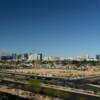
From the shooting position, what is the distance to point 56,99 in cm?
3500

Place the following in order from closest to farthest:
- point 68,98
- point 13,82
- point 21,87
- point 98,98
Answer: point 98,98, point 68,98, point 21,87, point 13,82

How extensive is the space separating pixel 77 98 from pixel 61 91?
12.4ft

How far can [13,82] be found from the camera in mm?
48281

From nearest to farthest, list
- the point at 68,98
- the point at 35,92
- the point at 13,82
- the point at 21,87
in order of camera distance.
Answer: the point at 68,98
the point at 35,92
the point at 21,87
the point at 13,82

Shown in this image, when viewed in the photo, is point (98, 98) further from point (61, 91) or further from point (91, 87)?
point (91, 87)

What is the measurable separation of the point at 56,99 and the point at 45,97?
1.91 meters

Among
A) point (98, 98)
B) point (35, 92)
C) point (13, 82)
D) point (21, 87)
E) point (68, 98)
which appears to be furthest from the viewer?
point (13, 82)

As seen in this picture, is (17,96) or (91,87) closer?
(17,96)

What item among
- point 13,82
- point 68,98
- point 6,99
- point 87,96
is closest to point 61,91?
point 68,98

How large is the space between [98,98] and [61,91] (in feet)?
21.6

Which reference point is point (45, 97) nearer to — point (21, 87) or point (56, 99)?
point (56, 99)

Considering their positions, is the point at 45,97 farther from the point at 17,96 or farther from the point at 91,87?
the point at 91,87

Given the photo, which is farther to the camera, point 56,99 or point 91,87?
point 91,87

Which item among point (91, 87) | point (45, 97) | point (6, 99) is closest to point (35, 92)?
point (45, 97)
